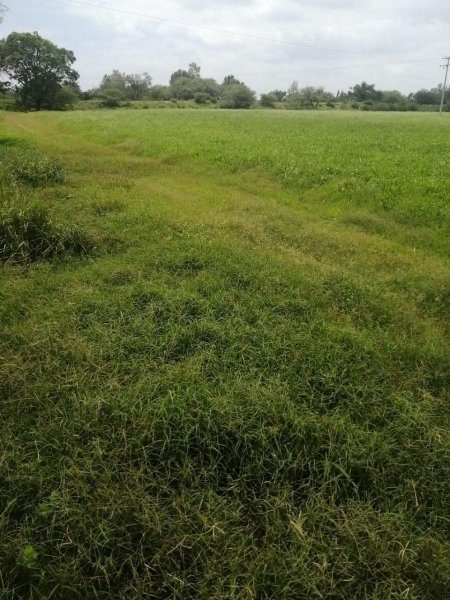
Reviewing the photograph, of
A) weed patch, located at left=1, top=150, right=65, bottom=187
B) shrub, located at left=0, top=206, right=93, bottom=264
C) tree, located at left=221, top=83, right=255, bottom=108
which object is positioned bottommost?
shrub, located at left=0, top=206, right=93, bottom=264

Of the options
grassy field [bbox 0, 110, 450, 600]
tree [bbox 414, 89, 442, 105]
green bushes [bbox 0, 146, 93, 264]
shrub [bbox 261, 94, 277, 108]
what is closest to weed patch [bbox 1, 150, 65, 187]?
grassy field [bbox 0, 110, 450, 600]

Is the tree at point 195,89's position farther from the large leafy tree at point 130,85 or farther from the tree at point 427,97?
the tree at point 427,97

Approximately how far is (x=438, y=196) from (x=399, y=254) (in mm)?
3504

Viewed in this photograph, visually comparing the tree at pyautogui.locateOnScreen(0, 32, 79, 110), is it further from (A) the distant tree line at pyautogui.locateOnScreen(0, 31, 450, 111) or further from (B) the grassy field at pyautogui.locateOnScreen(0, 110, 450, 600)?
(B) the grassy field at pyautogui.locateOnScreen(0, 110, 450, 600)

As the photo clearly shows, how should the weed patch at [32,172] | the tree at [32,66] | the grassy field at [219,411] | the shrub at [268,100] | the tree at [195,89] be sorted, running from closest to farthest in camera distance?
the grassy field at [219,411], the weed patch at [32,172], the tree at [32,66], the shrub at [268,100], the tree at [195,89]

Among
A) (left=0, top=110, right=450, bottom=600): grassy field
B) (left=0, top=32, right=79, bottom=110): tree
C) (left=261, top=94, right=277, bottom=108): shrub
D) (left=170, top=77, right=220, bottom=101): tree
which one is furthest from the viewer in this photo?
(left=170, top=77, right=220, bottom=101): tree

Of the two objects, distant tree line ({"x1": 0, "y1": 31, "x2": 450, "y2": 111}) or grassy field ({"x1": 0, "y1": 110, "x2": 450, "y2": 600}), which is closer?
grassy field ({"x1": 0, "y1": 110, "x2": 450, "y2": 600})

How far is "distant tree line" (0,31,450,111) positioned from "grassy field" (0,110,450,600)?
2265 inches

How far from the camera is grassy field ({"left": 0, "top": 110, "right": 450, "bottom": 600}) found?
7.25 feet

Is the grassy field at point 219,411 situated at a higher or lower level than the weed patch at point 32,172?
lower

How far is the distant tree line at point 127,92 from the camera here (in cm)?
5259

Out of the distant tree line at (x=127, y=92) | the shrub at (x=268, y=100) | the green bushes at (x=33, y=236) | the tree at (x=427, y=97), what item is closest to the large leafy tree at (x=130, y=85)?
the distant tree line at (x=127, y=92)

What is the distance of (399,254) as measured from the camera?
6551mm

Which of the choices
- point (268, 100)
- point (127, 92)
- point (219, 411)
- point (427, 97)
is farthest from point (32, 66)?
point (427, 97)
